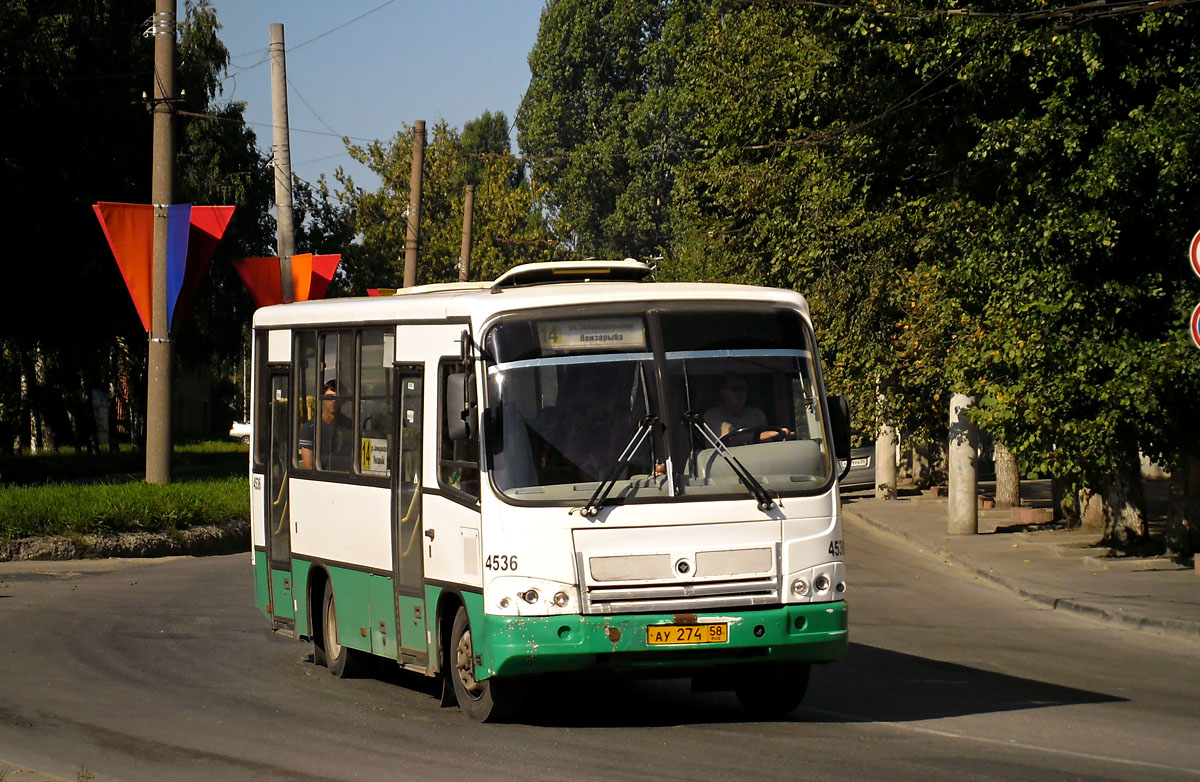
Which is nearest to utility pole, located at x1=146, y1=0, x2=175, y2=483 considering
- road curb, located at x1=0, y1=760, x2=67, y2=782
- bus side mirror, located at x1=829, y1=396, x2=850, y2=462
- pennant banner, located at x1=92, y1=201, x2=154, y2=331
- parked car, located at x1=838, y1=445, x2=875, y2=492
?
pennant banner, located at x1=92, y1=201, x2=154, y2=331

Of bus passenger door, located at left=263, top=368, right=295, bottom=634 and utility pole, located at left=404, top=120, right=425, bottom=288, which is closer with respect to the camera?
bus passenger door, located at left=263, top=368, right=295, bottom=634

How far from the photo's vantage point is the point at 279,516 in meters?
13.4

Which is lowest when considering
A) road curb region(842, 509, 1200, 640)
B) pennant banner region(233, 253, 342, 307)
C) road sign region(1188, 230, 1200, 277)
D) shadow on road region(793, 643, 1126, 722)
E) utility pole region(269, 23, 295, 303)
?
road curb region(842, 509, 1200, 640)

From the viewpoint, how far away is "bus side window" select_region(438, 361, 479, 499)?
9898 millimetres

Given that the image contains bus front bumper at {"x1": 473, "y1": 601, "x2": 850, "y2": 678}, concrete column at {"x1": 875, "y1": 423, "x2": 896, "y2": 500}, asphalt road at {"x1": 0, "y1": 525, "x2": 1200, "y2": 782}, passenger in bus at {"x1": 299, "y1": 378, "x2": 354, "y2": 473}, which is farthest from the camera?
concrete column at {"x1": 875, "y1": 423, "x2": 896, "y2": 500}

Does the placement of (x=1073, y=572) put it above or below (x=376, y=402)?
below

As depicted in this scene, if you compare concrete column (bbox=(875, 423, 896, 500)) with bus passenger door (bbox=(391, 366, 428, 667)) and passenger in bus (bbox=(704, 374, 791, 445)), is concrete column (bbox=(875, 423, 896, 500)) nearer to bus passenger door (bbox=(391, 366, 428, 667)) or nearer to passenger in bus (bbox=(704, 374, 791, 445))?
bus passenger door (bbox=(391, 366, 428, 667))

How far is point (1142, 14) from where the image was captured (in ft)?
60.0

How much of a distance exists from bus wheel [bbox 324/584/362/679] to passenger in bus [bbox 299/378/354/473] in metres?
0.95

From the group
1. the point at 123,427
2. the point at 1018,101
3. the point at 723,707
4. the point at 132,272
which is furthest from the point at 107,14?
the point at 123,427

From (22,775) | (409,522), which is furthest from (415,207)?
(22,775)

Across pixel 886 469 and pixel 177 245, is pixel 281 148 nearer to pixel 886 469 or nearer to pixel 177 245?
pixel 177 245

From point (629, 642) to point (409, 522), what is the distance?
2183 millimetres

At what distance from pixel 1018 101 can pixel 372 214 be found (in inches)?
2111
